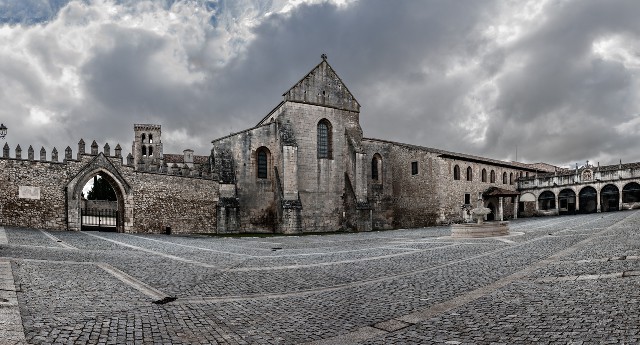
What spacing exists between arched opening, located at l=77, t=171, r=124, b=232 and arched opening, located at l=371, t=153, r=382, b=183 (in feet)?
71.0

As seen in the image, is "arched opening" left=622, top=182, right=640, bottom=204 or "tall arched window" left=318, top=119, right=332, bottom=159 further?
"arched opening" left=622, top=182, right=640, bottom=204

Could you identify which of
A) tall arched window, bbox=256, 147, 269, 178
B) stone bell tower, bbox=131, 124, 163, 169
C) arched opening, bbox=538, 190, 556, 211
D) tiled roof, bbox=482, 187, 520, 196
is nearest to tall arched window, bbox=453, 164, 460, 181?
tiled roof, bbox=482, 187, 520, 196

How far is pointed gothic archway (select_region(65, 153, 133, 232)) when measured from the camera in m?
22.2

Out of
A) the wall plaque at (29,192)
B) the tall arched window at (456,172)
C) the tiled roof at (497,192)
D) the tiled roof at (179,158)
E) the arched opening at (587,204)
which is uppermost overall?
the tiled roof at (179,158)

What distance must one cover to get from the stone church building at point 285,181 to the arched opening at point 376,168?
96mm

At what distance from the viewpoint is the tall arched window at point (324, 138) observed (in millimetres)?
33000

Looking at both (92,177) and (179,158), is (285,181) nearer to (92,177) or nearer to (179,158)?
(92,177)

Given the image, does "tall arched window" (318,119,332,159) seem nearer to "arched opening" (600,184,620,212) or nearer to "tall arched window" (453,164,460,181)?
"tall arched window" (453,164,460,181)

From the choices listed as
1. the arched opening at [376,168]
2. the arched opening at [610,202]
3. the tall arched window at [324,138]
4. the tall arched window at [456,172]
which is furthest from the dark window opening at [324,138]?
the arched opening at [610,202]

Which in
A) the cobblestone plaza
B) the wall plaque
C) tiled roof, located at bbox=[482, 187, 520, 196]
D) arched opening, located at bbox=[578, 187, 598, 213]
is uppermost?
the wall plaque

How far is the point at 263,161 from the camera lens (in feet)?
102

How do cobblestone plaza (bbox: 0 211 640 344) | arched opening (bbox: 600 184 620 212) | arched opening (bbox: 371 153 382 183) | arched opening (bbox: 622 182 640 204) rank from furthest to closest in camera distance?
1. arched opening (bbox: 600 184 620 212)
2. arched opening (bbox: 622 182 640 204)
3. arched opening (bbox: 371 153 382 183)
4. cobblestone plaza (bbox: 0 211 640 344)

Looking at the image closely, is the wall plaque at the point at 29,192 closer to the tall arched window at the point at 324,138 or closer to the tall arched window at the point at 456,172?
the tall arched window at the point at 324,138

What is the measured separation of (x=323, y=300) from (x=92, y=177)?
2149 cm
